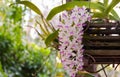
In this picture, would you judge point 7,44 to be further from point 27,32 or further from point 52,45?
point 52,45

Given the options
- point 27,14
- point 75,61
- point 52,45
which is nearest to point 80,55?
point 75,61

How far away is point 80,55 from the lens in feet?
1.71

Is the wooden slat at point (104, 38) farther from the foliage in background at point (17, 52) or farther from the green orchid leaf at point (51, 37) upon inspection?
the foliage in background at point (17, 52)

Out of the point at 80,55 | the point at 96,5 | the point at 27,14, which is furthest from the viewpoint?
the point at 27,14

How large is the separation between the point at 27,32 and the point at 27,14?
0.16 m

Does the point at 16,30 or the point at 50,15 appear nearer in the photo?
the point at 50,15

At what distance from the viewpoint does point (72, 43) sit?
1.72 feet

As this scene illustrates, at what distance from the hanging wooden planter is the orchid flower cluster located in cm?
3

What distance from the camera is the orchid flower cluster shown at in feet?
1.71

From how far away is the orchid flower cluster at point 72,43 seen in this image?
521 mm

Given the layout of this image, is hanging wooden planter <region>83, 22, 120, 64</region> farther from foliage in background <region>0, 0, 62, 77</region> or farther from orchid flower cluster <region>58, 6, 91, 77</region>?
foliage in background <region>0, 0, 62, 77</region>

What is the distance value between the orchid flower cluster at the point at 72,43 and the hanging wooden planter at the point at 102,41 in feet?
0.09

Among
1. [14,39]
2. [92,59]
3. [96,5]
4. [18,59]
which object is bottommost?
[18,59]

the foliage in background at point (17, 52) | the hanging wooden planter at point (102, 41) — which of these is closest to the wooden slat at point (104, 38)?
the hanging wooden planter at point (102, 41)
